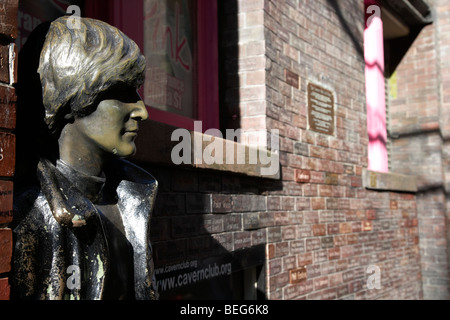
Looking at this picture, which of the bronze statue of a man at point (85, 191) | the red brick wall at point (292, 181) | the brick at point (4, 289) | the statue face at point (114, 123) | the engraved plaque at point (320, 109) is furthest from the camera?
the engraved plaque at point (320, 109)

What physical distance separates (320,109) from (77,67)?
11.3 feet

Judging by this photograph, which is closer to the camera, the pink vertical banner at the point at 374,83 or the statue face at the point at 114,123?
the statue face at the point at 114,123

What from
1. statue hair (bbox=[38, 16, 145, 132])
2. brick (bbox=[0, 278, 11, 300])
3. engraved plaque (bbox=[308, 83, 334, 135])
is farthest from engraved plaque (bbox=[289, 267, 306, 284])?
brick (bbox=[0, 278, 11, 300])

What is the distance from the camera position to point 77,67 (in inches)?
56.8

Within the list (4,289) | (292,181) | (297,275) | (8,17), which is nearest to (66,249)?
(4,289)

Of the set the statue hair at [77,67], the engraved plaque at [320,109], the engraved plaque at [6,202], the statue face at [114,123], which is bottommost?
the engraved plaque at [6,202]

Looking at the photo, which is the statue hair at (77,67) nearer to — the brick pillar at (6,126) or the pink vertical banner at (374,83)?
the brick pillar at (6,126)

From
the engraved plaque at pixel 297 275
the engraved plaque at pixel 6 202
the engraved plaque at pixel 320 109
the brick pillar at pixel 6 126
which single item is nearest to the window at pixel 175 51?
the engraved plaque at pixel 320 109

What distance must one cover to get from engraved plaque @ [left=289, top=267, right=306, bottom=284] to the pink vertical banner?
250 cm

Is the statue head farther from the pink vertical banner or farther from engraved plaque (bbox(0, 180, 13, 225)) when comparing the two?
the pink vertical banner

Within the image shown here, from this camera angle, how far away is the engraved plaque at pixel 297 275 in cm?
407

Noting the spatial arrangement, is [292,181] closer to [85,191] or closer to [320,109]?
[320,109]

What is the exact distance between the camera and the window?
324cm
